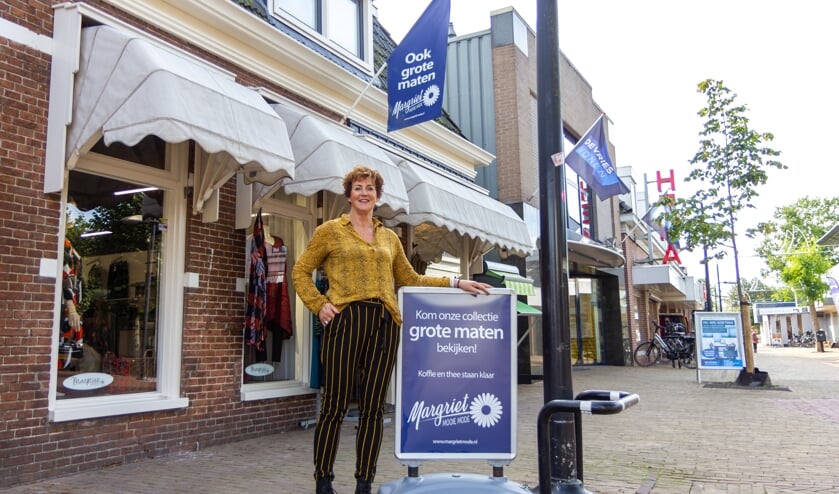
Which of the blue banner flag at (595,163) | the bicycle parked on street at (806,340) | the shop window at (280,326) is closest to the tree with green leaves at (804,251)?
the bicycle parked on street at (806,340)

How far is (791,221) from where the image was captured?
54594mm

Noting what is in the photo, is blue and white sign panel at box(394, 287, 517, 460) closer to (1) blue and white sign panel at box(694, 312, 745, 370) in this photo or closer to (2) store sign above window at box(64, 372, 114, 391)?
Result: (2) store sign above window at box(64, 372, 114, 391)

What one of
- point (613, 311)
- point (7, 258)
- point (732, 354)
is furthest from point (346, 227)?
point (613, 311)

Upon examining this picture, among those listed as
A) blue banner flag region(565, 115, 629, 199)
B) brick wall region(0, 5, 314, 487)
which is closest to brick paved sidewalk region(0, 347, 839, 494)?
brick wall region(0, 5, 314, 487)

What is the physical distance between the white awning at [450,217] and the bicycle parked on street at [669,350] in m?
10.1

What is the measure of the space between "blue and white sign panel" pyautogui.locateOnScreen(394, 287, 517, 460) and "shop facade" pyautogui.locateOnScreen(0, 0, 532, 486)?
239 cm

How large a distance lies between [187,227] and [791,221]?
59206mm

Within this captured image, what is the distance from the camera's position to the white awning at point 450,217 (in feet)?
26.5

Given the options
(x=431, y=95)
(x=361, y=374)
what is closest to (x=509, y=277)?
(x=431, y=95)

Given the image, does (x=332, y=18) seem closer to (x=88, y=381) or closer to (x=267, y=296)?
(x=267, y=296)

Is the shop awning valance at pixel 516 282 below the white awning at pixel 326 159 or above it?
below

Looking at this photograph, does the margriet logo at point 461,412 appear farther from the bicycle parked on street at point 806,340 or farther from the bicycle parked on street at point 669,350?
the bicycle parked on street at point 806,340

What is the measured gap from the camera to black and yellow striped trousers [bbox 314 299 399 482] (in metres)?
3.48

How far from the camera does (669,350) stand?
1906cm
